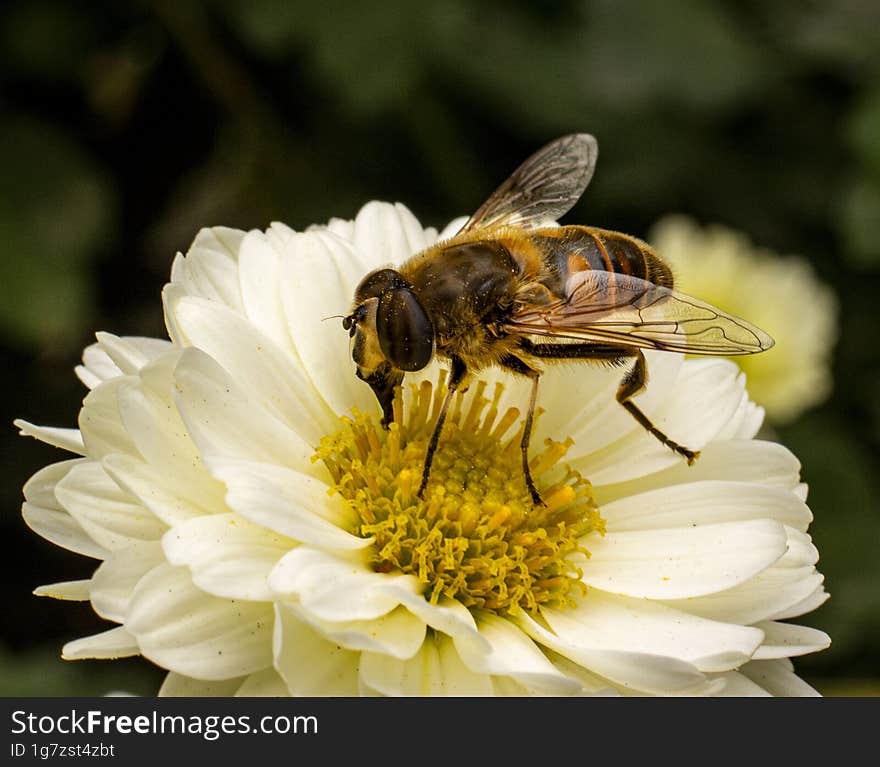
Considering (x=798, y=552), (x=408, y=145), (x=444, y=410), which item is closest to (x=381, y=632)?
(x=444, y=410)

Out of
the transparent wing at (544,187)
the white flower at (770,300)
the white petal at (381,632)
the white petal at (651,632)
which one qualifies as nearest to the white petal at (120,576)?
the white petal at (381,632)

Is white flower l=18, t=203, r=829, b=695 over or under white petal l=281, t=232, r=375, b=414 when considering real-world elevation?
under

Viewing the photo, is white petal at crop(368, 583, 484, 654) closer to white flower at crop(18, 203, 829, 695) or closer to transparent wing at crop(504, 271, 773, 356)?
white flower at crop(18, 203, 829, 695)

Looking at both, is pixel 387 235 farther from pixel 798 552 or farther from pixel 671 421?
pixel 798 552

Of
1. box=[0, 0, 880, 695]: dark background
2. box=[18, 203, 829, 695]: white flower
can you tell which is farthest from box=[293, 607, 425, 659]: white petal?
box=[0, 0, 880, 695]: dark background

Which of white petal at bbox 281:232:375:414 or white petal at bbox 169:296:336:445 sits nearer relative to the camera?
white petal at bbox 169:296:336:445

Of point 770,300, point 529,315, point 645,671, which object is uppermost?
point 770,300

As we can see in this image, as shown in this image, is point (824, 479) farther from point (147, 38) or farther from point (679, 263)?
point (147, 38)
